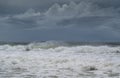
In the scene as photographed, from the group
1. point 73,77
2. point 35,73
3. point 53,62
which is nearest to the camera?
point 73,77

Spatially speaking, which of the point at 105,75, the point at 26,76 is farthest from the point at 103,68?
the point at 26,76

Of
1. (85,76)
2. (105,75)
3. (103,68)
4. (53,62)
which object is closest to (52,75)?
(85,76)

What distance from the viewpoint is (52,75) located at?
9289 mm

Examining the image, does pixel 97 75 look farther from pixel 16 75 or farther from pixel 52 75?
pixel 16 75

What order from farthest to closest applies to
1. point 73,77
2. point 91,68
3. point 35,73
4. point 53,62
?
1. point 53,62
2. point 91,68
3. point 35,73
4. point 73,77

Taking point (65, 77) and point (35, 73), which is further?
point (35, 73)

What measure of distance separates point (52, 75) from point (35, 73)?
756 mm

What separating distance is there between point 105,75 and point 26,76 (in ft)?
8.60

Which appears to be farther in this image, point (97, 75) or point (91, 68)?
point (91, 68)

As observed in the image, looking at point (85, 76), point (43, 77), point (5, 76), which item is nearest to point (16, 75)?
point (5, 76)

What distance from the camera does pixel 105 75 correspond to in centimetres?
920

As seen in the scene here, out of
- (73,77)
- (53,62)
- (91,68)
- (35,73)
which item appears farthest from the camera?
(53,62)

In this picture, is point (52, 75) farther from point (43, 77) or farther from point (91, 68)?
point (91, 68)

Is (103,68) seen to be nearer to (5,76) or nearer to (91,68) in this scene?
(91,68)
